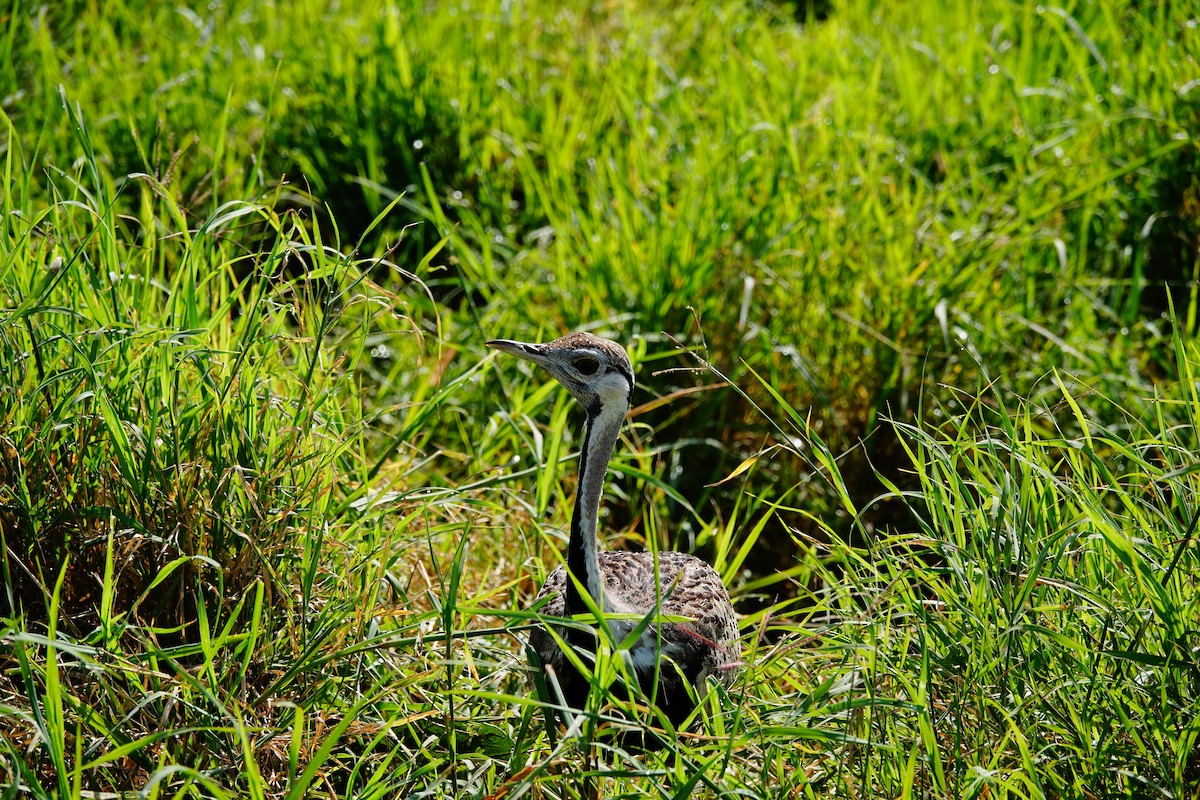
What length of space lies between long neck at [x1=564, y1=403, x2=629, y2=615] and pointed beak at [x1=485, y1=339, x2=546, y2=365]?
163 mm

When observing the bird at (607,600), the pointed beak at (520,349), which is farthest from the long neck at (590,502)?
the pointed beak at (520,349)

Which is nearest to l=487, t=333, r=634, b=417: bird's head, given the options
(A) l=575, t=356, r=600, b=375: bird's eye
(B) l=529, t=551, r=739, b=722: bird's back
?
(A) l=575, t=356, r=600, b=375: bird's eye

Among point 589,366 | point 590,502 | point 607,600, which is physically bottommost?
point 607,600

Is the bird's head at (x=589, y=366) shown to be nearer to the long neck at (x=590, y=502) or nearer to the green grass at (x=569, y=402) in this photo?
the long neck at (x=590, y=502)

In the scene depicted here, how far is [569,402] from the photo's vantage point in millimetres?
3689

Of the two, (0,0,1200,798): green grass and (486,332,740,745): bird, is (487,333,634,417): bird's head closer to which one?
(486,332,740,745): bird

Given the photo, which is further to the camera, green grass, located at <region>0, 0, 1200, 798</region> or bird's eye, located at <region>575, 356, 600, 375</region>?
bird's eye, located at <region>575, 356, 600, 375</region>

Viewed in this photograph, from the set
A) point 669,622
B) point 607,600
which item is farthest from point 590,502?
point 669,622

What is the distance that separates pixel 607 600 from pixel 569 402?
1.13 metres

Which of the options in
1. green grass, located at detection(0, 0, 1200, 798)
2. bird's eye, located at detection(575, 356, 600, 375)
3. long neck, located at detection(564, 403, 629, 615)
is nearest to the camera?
green grass, located at detection(0, 0, 1200, 798)

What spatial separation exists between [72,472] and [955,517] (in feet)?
5.75

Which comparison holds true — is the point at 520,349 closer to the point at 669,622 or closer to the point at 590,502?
the point at 590,502

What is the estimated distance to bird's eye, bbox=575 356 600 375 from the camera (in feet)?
8.89

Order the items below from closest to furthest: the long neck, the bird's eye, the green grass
Answer: the green grass
the long neck
the bird's eye
